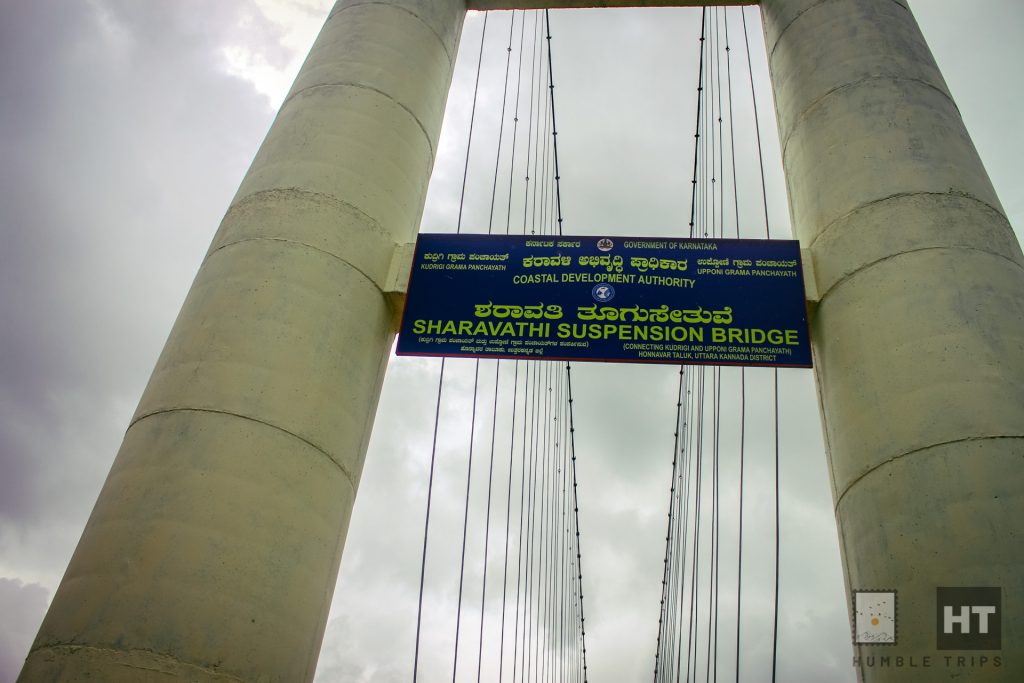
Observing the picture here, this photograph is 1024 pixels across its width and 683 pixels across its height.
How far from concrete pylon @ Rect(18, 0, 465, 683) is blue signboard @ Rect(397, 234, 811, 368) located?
1.82 feet

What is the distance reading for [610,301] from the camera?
6191 mm

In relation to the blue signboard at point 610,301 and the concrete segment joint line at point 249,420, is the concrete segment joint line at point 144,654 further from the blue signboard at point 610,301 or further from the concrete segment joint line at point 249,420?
the blue signboard at point 610,301

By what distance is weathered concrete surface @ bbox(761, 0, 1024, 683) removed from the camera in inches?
177

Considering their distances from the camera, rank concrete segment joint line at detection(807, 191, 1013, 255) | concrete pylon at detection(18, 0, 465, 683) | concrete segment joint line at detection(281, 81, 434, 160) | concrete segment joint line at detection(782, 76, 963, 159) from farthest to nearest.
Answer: concrete segment joint line at detection(281, 81, 434, 160) < concrete segment joint line at detection(782, 76, 963, 159) < concrete segment joint line at detection(807, 191, 1013, 255) < concrete pylon at detection(18, 0, 465, 683)

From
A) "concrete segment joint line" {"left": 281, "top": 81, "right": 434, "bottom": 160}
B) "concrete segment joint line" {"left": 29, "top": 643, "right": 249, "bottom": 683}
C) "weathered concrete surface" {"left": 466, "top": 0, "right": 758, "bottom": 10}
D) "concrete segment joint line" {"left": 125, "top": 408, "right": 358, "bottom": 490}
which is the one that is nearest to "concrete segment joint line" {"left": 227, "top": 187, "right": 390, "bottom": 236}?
"concrete segment joint line" {"left": 281, "top": 81, "right": 434, "bottom": 160}

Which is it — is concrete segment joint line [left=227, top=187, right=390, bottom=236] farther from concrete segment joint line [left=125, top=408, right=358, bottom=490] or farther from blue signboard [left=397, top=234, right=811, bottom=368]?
concrete segment joint line [left=125, top=408, right=358, bottom=490]

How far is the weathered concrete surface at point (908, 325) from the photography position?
177 inches

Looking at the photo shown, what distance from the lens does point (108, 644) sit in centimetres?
418

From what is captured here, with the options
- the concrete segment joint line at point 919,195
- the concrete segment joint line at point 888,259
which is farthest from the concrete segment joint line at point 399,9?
the concrete segment joint line at point 888,259

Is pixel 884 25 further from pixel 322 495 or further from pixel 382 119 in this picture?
pixel 322 495

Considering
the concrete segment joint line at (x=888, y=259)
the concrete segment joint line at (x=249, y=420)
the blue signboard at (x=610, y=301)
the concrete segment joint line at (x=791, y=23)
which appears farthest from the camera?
the concrete segment joint line at (x=791, y=23)

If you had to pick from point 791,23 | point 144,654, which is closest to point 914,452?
point 144,654

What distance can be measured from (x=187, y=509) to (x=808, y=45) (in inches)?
281

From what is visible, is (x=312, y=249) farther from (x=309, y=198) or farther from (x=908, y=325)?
(x=908, y=325)
